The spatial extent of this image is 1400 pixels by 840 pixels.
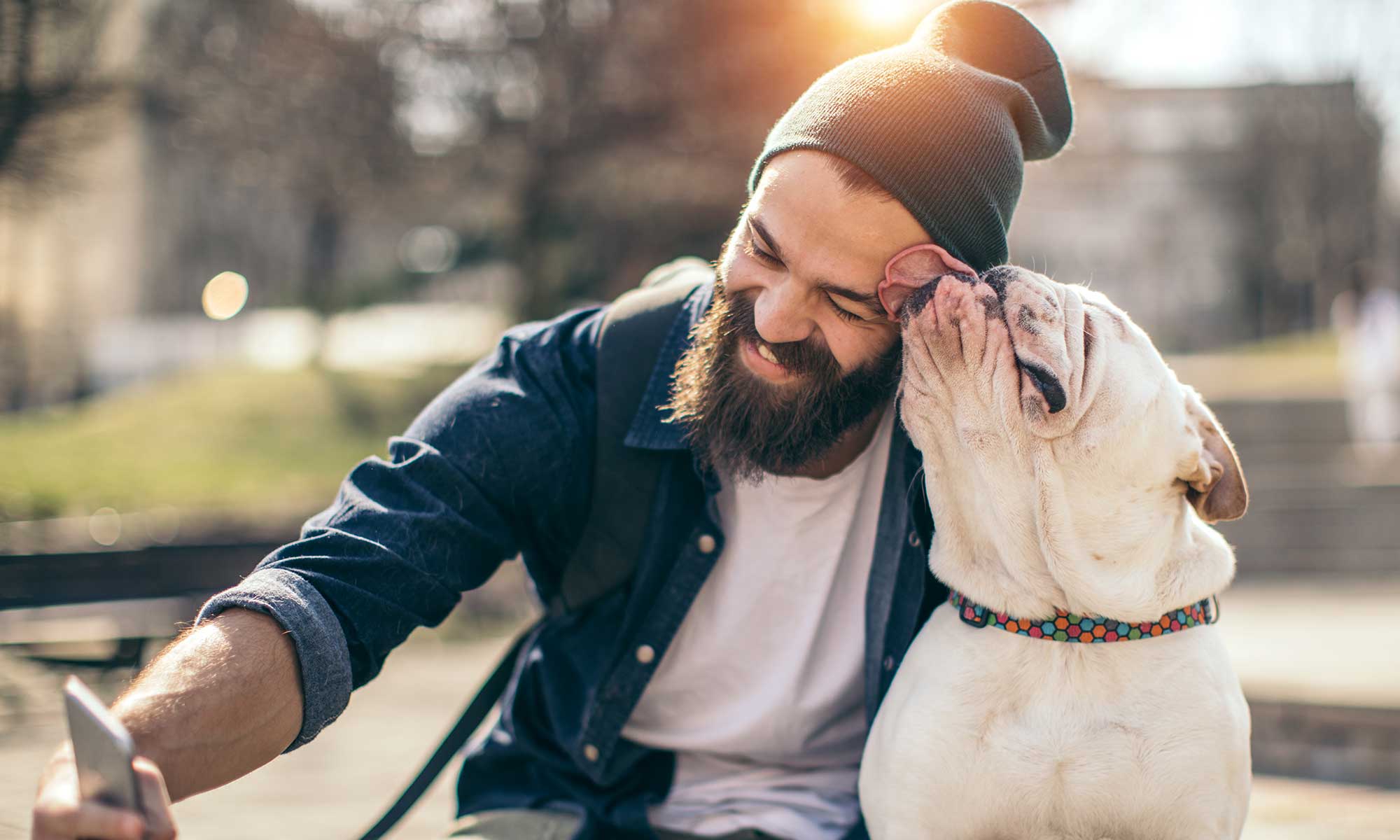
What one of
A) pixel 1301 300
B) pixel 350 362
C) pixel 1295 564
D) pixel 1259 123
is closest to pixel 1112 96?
pixel 1295 564

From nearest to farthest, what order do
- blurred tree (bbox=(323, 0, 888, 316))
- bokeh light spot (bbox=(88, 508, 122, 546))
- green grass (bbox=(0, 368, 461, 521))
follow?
bokeh light spot (bbox=(88, 508, 122, 546)) < green grass (bbox=(0, 368, 461, 521)) < blurred tree (bbox=(323, 0, 888, 316))

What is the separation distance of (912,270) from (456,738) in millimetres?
1182

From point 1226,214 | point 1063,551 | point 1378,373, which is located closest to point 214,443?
point 1378,373

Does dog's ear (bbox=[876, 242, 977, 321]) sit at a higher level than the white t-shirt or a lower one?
higher

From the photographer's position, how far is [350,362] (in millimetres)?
15750

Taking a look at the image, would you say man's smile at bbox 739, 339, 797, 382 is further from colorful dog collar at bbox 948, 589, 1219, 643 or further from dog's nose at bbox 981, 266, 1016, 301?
colorful dog collar at bbox 948, 589, 1219, 643

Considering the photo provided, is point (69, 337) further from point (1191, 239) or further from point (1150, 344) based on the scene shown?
point (1191, 239)

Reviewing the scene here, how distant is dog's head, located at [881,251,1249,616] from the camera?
1.79 m

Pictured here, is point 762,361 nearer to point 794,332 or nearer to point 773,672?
point 794,332

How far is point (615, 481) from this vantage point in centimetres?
217

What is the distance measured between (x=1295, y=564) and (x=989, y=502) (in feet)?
26.9

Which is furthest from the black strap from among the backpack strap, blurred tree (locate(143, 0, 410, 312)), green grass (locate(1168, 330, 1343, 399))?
green grass (locate(1168, 330, 1343, 399))

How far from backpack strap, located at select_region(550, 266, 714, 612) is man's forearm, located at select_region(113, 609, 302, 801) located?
2.03 feet

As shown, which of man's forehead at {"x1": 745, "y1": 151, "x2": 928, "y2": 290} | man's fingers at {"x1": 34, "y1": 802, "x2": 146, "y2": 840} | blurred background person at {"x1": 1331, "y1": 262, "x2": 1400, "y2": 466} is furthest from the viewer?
blurred background person at {"x1": 1331, "y1": 262, "x2": 1400, "y2": 466}
